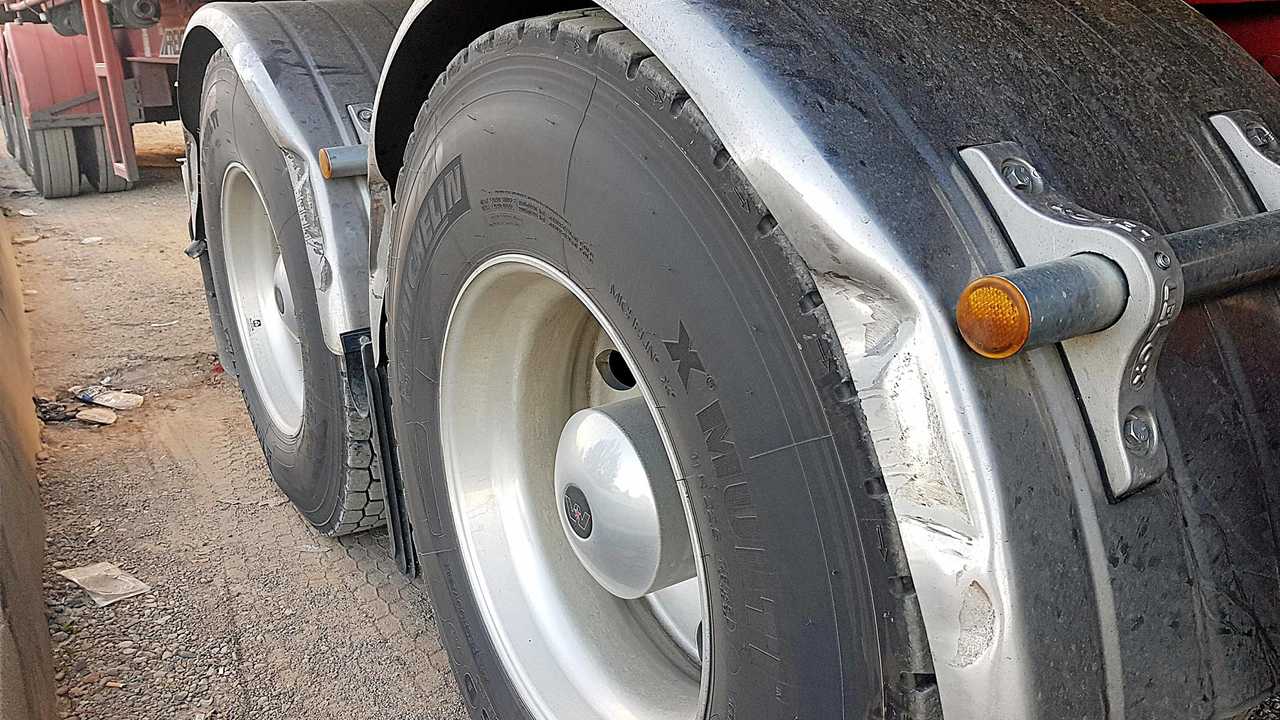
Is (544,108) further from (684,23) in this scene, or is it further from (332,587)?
(332,587)

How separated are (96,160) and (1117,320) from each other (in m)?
7.78

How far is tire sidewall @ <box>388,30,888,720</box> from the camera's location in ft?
2.95

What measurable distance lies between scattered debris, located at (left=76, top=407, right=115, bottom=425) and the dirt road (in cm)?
4

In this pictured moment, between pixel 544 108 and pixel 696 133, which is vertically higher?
pixel 544 108

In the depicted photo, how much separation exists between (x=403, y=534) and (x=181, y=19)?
3.98 meters

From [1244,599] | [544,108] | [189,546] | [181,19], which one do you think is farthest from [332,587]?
[181,19]

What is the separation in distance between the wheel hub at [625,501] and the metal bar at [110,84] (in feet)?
17.9

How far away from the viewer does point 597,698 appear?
1.55 metres

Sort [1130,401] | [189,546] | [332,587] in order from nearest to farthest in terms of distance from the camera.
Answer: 1. [1130,401]
2. [332,587]
3. [189,546]

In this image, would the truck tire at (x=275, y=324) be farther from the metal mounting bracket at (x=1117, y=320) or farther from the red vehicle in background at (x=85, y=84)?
the red vehicle in background at (x=85, y=84)

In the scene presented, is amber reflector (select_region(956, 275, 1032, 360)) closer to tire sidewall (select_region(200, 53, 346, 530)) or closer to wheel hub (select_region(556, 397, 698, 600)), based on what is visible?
wheel hub (select_region(556, 397, 698, 600))

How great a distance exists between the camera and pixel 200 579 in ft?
8.31

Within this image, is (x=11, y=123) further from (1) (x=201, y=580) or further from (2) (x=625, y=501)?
(2) (x=625, y=501)

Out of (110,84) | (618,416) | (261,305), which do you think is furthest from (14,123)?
(618,416)
